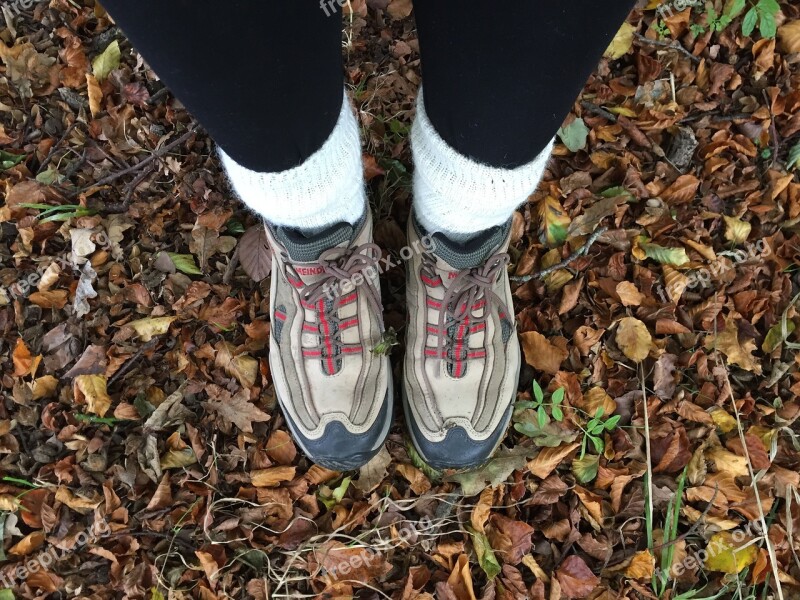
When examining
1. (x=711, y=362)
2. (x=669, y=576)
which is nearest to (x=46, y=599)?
(x=669, y=576)

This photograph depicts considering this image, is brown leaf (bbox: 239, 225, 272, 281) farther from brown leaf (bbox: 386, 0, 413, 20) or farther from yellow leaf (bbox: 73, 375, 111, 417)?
brown leaf (bbox: 386, 0, 413, 20)

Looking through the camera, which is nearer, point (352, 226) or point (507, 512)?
point (352, 226)

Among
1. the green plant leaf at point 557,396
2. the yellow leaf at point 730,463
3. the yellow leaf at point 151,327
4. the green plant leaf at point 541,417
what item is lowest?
the yellow leaf at point 730,463

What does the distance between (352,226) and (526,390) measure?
24.3 inches

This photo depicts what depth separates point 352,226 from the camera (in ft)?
4.13

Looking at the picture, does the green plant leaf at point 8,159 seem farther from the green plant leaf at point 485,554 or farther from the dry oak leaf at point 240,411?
the green plant leaf at point 485,554

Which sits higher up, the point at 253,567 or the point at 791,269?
the point at 791,269

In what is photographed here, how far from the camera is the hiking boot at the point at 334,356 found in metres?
1.27

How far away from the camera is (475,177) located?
3.10ft

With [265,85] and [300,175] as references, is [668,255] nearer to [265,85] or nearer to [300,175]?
[300,175]

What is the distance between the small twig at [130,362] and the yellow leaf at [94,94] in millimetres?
693

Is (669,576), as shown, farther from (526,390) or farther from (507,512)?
(526,390)

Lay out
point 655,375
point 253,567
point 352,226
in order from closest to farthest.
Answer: point 352,226 < point 253,567 < point 655,375

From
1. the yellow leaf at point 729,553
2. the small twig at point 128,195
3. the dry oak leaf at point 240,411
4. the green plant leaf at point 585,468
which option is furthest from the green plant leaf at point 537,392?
the small twig at point 128,195
